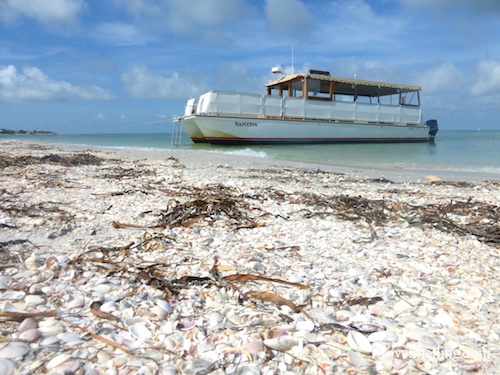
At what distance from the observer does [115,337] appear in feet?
6.61

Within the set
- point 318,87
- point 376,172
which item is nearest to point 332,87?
point 318,87

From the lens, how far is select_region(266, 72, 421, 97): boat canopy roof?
30.8 m

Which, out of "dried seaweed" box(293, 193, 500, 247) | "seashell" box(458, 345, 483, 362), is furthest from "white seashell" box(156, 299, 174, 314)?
"dried seaweed" box(293, 193, 500, 247)

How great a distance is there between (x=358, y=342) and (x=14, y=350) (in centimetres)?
183

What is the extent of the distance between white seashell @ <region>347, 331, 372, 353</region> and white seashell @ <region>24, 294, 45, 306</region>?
1964 millimetres

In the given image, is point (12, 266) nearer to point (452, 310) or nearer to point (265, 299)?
point (265, 299)

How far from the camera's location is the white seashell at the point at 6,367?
1640 mm

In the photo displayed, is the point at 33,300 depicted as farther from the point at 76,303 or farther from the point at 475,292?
the point at 475,292

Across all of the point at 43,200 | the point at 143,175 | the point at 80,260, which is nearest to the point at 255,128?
the point at 143,175

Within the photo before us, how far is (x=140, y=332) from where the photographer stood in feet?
6.84

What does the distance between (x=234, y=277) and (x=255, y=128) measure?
27635mm

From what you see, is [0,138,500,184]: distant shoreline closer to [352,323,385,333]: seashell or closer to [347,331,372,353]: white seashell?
[352,323,385,333]: seashell

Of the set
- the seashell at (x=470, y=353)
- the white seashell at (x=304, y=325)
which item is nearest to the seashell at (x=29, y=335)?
the white seashell at (x=304, y=325)

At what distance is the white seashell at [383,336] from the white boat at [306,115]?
27451 millimetres
